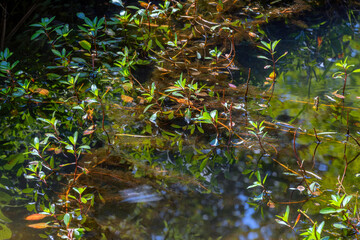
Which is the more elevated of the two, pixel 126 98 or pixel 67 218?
pixel 67 218

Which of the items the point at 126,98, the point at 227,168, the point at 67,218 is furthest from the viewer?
the point at 126,98

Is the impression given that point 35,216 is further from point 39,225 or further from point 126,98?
point 126,98

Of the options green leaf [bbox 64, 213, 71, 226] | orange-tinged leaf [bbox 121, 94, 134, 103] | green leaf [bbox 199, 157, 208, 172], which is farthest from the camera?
orange-tinged leaf [bbox 121, 94, 134, 103]

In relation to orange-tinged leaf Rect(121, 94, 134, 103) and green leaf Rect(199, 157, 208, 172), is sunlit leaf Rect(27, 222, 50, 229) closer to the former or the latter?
green leaf Rect(199, 157, 208, 172)

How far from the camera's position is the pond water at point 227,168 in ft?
5.72

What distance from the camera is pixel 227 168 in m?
2.07

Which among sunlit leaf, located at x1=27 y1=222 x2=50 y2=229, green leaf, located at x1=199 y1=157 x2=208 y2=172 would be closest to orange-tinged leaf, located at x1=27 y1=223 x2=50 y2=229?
sunlit leaf, located at x1=27 y1=222 x2=50 y2=229

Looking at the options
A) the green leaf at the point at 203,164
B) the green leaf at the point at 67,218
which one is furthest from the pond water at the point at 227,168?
the green leaf at the point at 67,218

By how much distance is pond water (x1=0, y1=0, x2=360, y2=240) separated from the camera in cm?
174

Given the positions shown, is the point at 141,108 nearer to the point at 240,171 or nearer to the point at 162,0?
the point at 240,171

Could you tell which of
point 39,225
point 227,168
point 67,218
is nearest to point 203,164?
point 227,168

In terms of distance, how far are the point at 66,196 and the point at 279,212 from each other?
109 cm

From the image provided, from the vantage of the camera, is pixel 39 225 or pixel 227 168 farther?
pixel 227 168

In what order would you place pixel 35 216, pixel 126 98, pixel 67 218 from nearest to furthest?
1. pixel 67 218
2. pixel 35 216
3. pixel 126 98
